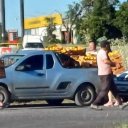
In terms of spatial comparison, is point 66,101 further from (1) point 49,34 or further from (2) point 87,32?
(1) point 49,34

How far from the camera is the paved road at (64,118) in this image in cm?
1251

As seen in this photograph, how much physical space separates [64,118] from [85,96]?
13.0ft

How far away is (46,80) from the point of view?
1762 cm

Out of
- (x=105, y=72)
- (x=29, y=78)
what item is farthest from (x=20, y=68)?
(x=105, y=72)

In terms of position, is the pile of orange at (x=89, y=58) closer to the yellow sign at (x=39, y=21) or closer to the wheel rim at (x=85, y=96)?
the wheel rim at (x=85, y=96)

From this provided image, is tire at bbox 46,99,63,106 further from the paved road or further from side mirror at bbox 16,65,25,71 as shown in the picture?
the paved road

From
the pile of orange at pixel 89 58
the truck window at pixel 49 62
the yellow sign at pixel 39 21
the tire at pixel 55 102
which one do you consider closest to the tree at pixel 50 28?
the yellow sign at pixel 39 21

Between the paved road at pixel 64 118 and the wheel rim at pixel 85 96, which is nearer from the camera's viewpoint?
the paved road at pixel 64 118

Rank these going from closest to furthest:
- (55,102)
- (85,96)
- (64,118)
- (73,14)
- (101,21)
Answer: (64,118) < (85,96) < (55,102) < (101,21) < (73,14)

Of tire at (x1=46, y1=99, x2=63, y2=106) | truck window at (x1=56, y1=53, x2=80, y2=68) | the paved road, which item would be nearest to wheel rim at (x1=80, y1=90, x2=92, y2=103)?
truck window at (x1=56, y1=53, x2=80, y2=68)

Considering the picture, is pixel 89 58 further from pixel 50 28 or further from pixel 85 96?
pixel 50 28

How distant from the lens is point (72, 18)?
11219 cm

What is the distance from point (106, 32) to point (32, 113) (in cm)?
7324

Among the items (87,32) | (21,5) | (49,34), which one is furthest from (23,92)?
(49,34)
